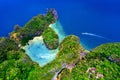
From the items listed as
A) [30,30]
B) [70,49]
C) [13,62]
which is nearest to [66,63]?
[70,49]

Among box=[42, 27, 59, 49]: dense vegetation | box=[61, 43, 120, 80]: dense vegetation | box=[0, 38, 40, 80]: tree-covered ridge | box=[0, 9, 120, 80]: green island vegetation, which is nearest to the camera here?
box=[61, 43, 120, 80]: dense vegetation

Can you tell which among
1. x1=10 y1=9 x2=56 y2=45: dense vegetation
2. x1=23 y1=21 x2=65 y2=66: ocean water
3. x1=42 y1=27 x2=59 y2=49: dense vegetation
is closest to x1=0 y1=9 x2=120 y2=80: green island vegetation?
x1=42 y1=27 x2=59 y2=49: dense vegetation

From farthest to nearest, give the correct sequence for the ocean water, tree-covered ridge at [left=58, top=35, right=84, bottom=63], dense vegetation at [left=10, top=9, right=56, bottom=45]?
dense vegetation at [left=10, top=9, right=56, bottom=45] < the ocean water < tree-covered ridge at [left=58, top=35, right=84, bottom=63]

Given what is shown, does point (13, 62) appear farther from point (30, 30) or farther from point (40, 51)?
point (30, 30)

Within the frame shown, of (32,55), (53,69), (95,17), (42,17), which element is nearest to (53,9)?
(42,17)

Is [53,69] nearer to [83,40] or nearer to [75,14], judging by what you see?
[83,40]

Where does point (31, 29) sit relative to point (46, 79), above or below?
above

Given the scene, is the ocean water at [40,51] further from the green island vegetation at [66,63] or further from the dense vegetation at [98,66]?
the dense vegetation at [98,66]

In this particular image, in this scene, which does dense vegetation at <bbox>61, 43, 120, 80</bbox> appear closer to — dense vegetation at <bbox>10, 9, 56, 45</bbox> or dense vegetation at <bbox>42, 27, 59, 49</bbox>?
dense vegetation at <bbox>42, 27, 59, 49</bbox>
